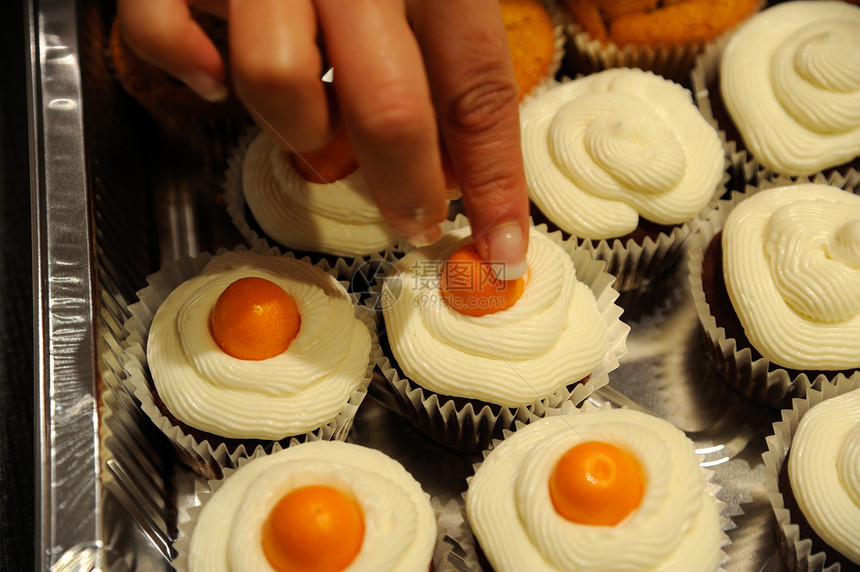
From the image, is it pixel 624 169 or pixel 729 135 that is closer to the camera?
pixel 624 169

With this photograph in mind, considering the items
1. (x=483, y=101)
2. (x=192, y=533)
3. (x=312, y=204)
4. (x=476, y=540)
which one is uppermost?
(x=483, y=101)

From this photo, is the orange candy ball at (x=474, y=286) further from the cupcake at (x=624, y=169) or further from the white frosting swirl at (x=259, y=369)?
the cupcake at (x=624, y=169)

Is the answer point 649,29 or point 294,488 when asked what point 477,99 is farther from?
point 649,29

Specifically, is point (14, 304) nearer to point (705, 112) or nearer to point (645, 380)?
point (645, 380)

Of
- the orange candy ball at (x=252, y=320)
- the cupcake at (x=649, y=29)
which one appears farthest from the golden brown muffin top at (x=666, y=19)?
the orange candy ball at (x=252, y=320)

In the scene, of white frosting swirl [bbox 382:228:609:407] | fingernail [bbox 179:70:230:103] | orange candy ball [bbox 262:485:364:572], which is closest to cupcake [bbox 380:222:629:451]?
white frosting swirl [bbox 382:228:609:407]

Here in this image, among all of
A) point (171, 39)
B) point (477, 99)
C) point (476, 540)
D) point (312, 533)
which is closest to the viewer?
point (171, 39)

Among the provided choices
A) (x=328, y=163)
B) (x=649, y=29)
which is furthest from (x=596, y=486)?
(x=649, y=29)

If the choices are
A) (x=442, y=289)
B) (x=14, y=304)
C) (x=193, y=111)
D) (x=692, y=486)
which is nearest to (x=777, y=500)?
(x=692, y=486)
